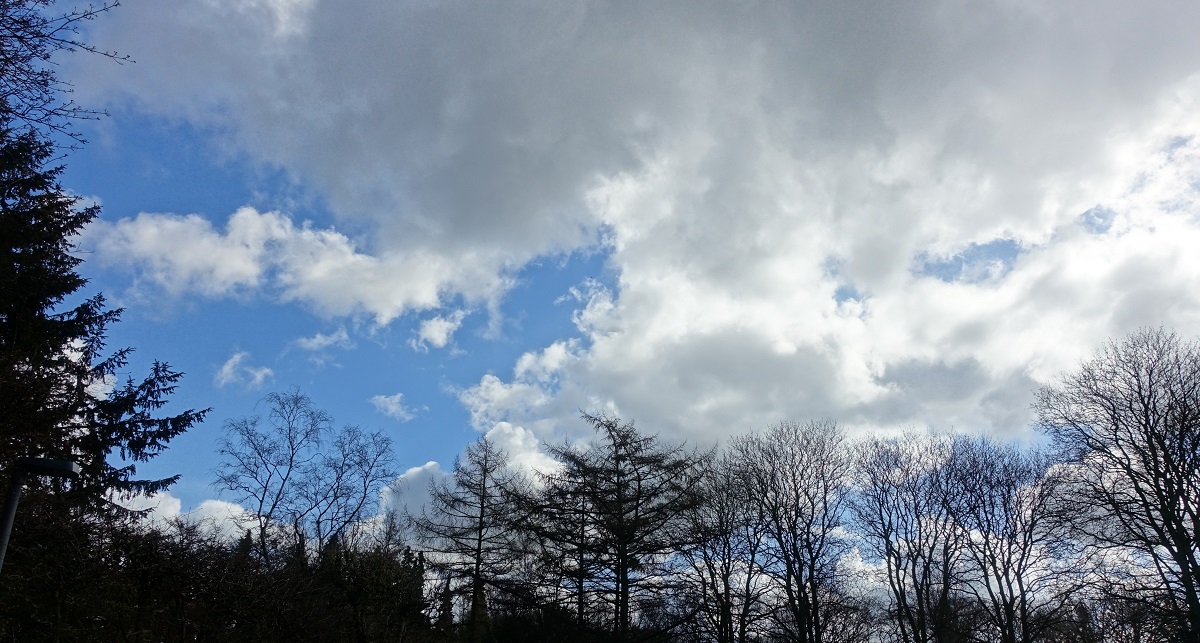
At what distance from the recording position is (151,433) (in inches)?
734

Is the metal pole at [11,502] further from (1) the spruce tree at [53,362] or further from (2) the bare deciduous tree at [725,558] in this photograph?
(2) the bare deciduous tree at [725,558]

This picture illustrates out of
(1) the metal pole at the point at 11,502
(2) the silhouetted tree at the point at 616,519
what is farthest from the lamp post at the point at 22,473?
(2) the silhouetted tree at the point at 616,519

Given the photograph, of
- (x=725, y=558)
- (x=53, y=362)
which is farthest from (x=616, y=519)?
(x=53, y=362)

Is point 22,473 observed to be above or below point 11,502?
above

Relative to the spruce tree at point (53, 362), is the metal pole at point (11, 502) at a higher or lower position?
lower

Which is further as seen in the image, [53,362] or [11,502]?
[53,362]

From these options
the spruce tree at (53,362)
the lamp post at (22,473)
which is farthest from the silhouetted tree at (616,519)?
the lamp post at (22,473)

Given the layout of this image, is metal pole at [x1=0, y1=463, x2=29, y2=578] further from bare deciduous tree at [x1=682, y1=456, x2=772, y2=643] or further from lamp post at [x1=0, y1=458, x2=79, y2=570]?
bare deciduous tree at [x1=682, y1=456, x2=772, y2=643]

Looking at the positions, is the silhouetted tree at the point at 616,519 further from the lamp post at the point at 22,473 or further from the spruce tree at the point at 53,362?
the lamp post at the point at 22,473

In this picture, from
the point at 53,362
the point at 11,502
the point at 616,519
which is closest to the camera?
the point at 11,502

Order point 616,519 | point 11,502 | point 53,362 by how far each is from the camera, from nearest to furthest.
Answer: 1. point 11,502
2. point 53,362
3. point 616,519

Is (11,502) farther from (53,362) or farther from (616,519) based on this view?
(616,519)

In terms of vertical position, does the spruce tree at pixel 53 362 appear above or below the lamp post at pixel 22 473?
above

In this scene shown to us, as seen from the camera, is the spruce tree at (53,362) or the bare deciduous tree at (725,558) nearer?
the spruce tree at (53,362)
